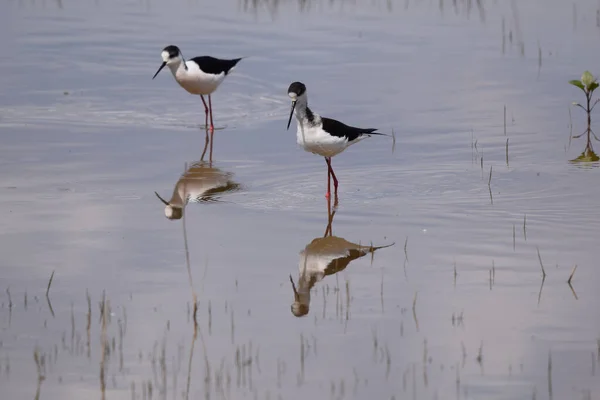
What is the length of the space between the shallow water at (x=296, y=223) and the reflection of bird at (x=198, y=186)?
11 centimetres

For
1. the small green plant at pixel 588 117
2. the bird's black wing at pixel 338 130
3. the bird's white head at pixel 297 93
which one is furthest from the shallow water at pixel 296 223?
the bird's white head at pixel 297 93

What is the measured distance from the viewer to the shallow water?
19.5 feet

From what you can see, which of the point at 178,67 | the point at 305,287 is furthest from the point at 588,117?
the point at 305,287

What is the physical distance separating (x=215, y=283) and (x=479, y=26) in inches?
459

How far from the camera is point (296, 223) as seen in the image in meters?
8.70

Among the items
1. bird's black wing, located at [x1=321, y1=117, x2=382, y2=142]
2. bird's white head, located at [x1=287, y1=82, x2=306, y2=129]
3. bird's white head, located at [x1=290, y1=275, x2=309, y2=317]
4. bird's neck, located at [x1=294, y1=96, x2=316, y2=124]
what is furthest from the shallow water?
bird's white head, located at [x1=287, y1=82, x2=306, y2=129]

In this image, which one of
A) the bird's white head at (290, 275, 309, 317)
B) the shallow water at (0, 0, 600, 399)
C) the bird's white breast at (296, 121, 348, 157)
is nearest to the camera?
the shallow water at (0, 0, 600, 399)

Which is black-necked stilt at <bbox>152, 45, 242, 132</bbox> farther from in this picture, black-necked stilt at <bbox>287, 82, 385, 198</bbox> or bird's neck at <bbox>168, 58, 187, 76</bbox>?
black-necked stilt at <bbox>287, 82, 385, 198</bbox>

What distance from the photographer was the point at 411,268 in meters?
7.55

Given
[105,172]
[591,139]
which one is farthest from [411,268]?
[591,139]

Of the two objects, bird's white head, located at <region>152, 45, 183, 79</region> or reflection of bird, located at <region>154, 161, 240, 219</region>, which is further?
bird's white head, located at <region>152, 45, 183, 79</region>

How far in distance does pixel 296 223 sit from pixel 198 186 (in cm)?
150

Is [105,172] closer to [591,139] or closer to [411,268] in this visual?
[411,268]

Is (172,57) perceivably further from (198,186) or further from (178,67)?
(198,186)
